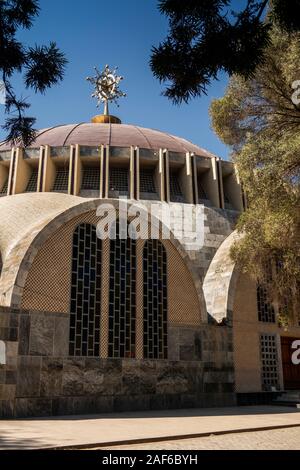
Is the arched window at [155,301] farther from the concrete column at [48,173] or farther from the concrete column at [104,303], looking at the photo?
the concrete column at [48,173]

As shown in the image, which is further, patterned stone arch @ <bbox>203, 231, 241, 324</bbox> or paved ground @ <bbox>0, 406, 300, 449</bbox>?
patterned stone arch @ <bbox>203, 231, 241, 324</bbox>

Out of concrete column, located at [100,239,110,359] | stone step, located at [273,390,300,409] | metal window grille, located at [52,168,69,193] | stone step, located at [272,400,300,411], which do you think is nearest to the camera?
concrete column, located at [100,239,110,359]

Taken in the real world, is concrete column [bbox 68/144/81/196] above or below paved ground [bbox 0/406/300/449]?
above

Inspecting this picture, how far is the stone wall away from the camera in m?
12.2

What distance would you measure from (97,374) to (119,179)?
12273mm

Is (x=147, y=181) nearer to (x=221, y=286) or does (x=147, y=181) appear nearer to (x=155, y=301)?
(x=221, y=286)

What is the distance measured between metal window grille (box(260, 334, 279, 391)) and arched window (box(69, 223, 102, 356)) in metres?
7.69

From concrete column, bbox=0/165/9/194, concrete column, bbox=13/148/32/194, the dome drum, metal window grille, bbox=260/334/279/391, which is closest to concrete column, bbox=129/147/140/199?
the dome drum

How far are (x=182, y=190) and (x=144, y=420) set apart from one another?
14682 millimetres

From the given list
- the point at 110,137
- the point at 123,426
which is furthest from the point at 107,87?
the point at 123,426

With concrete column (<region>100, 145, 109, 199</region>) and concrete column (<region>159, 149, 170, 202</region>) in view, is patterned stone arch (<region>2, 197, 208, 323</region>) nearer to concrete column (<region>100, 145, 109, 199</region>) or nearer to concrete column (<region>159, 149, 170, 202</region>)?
concrete column (<region>100, 145, 109, 199</region>)

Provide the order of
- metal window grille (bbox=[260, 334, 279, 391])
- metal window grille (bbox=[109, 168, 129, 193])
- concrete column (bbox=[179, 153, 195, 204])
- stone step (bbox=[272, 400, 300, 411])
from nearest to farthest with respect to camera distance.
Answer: stone step (bbox=[272, 400, 300, 411])
metal window grille (bbox=[260, 334, 279, 391])
metal window grille (bbox=[109, 168, 129, 193])
concrete column (bbox=[179, 153, 195, 204])

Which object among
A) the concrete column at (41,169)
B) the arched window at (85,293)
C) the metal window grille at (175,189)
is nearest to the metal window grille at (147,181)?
the metal window grille at (175,189)

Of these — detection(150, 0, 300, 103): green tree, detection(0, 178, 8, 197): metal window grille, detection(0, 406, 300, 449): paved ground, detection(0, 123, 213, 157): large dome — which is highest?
detection(0, 123, 213, 157): large dome
